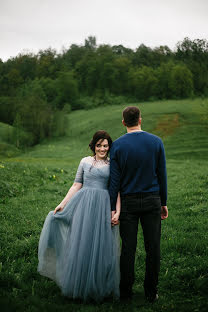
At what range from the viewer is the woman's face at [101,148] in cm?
474

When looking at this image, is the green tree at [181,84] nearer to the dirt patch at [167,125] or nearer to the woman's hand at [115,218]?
the dirt patch at [167,125]

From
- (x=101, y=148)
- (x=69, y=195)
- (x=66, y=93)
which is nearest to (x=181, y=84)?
(x=66, y=93)

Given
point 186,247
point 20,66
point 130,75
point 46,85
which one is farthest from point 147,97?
point 186,247

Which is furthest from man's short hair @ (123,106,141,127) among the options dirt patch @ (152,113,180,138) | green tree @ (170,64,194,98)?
green tree @ (170,64,194,98)

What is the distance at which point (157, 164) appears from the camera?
4.32 metres

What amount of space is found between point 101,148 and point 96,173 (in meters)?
0.44

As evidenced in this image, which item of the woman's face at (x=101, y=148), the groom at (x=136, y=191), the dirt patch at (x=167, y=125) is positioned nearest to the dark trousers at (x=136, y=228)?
the groom at (x=136, y=191)

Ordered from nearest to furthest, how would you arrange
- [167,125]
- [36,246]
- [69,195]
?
1. [69,195]
2. [36,246]
3. [167,125]

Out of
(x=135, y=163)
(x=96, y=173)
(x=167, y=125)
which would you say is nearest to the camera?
(x=135, y=163)

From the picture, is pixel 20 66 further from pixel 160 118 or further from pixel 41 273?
pixel 41 273

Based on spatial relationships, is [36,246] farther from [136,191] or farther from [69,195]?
[136,191]

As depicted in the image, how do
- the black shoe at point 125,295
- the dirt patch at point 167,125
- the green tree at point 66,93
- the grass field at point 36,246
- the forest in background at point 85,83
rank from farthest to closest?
the green tree at point 66,93, the forest in background at point 85,83, the dirt patch at point 167,125, the black shoe at point 125,295, the grass field at point 36,246

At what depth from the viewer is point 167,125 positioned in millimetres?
48812

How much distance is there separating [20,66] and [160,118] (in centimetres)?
7904
